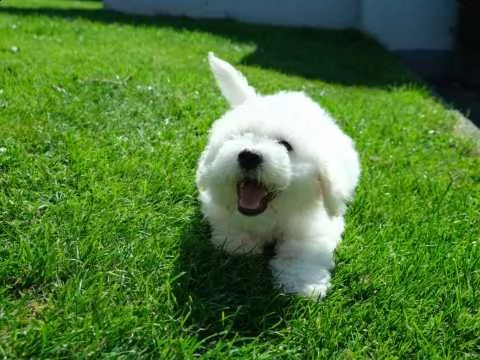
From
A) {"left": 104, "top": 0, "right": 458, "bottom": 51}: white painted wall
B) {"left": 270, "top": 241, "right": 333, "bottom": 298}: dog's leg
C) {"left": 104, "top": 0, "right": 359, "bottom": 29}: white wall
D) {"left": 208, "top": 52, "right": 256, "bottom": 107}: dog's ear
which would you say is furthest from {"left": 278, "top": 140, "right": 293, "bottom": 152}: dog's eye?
{"left": 104, "top": 0, "right": 359, "bottom": 29}: white wall

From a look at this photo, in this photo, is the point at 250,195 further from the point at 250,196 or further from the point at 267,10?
the point at 267,10

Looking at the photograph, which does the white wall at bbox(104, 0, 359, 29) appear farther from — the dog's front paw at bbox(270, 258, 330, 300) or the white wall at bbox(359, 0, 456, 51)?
the dog's front paw at bbox(270, 258, 330, 300)

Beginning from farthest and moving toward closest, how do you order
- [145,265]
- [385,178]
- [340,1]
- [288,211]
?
[340,1] < [385,178] < [288,211] < [145,265]

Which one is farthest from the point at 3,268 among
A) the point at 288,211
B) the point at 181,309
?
the point at 288,211

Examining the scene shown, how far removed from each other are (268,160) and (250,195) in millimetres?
219

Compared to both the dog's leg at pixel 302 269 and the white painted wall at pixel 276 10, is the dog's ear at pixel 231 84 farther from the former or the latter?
the white painted wall at pixel 276 10

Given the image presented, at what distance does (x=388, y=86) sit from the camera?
884 cm

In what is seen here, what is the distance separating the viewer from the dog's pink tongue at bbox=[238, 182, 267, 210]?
108 inches

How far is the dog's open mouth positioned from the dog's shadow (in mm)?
253

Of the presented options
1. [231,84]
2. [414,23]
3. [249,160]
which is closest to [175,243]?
[249,160]

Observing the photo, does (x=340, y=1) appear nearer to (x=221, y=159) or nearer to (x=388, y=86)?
(x=388, y=86)

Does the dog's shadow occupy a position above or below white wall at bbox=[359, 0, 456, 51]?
above

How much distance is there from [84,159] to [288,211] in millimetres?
1464

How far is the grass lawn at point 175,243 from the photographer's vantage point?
2.27 m
